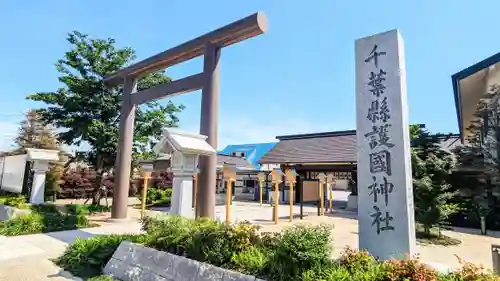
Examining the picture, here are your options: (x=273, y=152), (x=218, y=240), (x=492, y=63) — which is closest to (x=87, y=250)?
A: (x=218, y=240)

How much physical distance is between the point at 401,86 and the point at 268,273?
3.20 metres

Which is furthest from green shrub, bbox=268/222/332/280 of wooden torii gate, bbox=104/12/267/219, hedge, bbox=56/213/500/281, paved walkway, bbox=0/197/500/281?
wooden torii gate, bbox=104/12/267/219

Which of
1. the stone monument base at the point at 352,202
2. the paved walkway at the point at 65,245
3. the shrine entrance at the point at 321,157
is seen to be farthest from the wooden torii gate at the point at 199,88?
the stone monument base at the point at 352,202

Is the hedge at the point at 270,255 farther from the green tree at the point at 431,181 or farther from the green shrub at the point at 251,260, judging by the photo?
the green tree at the point at 431,181

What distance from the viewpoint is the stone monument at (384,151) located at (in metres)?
4.09

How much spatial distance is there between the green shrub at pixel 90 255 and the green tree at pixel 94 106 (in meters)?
6.78

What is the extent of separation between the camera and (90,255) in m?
5.29

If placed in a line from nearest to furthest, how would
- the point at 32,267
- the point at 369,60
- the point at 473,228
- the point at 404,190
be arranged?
the point at 404,190
the point at 369,60
the point at 32,267
the point at 473,228

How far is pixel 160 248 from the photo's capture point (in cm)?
475

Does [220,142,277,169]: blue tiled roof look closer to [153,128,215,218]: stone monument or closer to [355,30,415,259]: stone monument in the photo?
[153,128,215,218]: stone monument

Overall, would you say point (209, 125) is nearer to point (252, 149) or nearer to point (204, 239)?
point (204, 239)

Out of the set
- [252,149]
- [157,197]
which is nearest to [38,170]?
[157,197]

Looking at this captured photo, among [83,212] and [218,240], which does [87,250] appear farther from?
[83,212]

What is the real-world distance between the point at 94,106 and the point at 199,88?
20.6 ft
